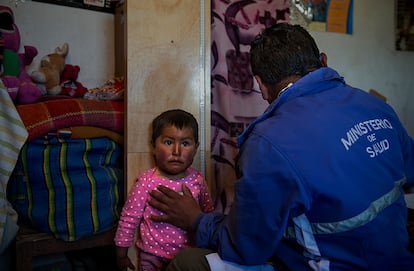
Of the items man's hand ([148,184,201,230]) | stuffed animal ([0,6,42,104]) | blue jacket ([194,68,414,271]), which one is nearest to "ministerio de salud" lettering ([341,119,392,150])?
blue jacket ([194,68,414,271])

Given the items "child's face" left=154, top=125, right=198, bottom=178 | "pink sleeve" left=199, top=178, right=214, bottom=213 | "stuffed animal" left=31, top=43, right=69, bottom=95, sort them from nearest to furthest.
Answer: "child's face" left=154, top=125, right=198, bottom=178 → "pink sleeve" left=199, top=178, right=214, bottom=213 → "stuffed animal" left=31, top=43, right=69, bottom=95

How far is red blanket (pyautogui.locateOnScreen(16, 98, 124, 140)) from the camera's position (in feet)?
4.31

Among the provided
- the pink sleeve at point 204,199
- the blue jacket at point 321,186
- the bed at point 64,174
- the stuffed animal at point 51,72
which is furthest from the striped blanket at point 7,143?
the blue jacket at point 321,186

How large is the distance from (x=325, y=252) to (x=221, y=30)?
1201mm

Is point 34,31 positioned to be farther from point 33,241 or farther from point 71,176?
point 33,241

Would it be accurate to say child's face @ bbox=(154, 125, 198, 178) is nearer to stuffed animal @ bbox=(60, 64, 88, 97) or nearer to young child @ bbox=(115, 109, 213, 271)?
young child @ bbox=(115, 109, 213, 271)

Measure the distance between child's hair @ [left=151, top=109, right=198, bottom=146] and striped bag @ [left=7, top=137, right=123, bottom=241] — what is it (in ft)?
0.85

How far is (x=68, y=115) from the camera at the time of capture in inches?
53.8

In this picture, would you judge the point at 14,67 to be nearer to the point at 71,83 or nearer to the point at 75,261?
the point at 71,83

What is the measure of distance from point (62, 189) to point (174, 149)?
1.44 ft

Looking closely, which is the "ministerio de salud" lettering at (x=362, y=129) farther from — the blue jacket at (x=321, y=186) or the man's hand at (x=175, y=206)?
the man's hand at (x=175, y=206)

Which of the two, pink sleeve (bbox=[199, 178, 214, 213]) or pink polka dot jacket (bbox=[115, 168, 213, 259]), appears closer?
pink polka dot jacket (bbox=[115, 168, 213, 259])

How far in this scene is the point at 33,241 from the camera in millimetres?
1327

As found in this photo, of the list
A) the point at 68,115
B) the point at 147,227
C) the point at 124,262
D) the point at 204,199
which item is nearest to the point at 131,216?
the point at 147,227
